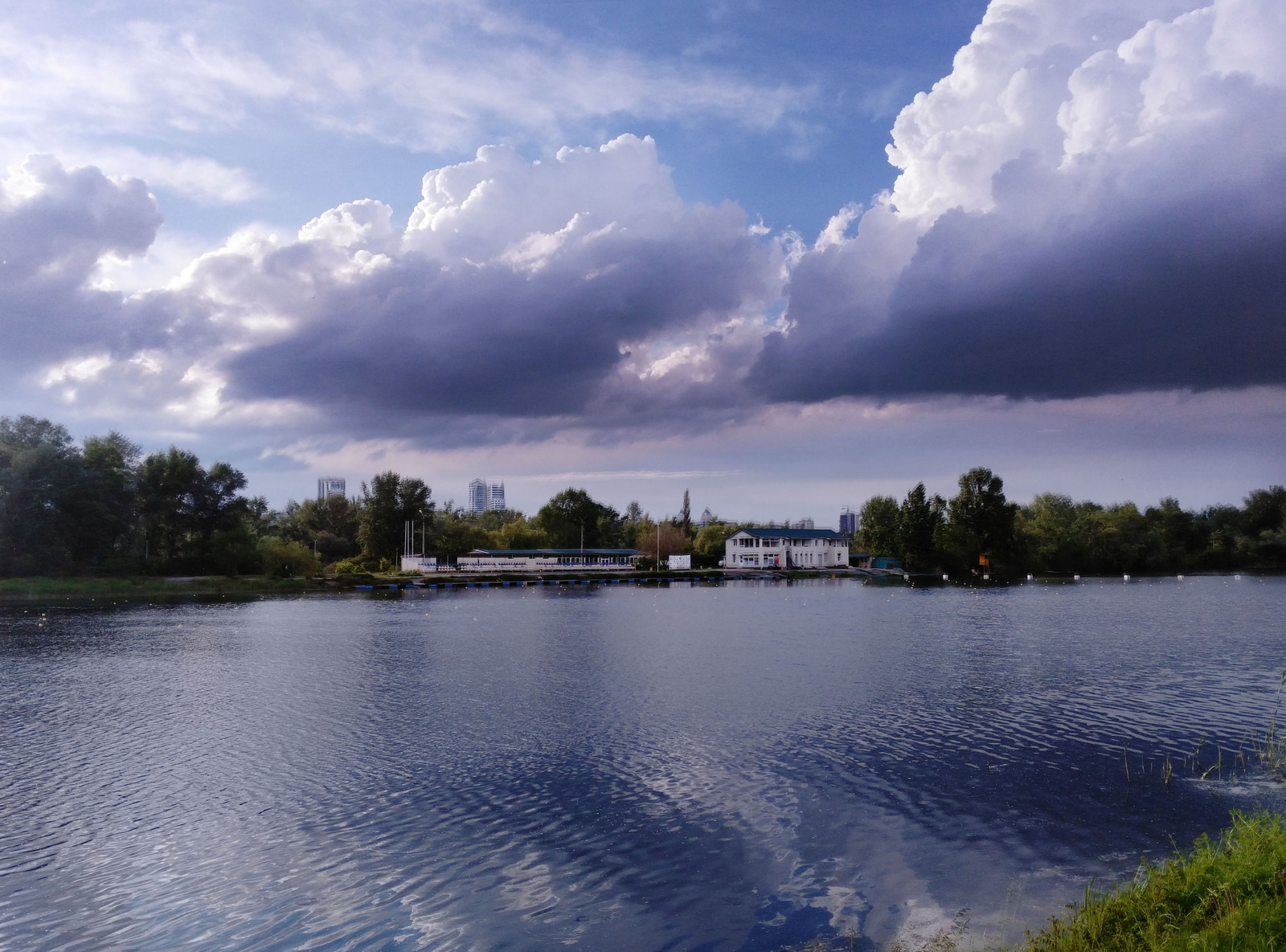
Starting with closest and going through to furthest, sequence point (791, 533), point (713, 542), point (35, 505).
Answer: point (35, 505) < point (791, 533) < point (713, 542)

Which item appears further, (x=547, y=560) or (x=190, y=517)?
(x=547, y=560)

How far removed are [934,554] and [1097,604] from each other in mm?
71590

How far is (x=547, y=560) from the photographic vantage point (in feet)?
467

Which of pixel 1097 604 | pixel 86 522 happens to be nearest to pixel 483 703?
pixel 1097 604

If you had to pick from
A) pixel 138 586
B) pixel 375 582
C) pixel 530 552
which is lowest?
pixel 375 582

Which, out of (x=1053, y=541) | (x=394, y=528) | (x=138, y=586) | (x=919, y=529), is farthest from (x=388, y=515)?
(x=1053, y=541)

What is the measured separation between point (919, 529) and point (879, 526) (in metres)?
19.3

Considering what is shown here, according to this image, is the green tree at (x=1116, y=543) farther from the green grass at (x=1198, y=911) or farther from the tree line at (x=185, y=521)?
the green grass at (x=1198, y=911)

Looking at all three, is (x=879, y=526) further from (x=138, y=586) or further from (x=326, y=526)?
(x=138, y=586)

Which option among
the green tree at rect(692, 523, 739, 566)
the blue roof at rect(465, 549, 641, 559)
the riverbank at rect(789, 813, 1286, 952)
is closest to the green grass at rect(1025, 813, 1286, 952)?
the riverbank at rect(789, 813, 1286, 952)

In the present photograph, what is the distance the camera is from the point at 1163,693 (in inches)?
1183

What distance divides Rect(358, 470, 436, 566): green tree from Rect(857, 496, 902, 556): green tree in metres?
90.1

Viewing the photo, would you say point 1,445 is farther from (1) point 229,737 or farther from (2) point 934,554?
(2) point 934,554

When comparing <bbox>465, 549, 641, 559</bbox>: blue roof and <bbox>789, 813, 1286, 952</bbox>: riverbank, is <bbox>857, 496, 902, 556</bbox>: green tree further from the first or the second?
<bbox>789, 813, 1286, 952</bbox>: riverbank
